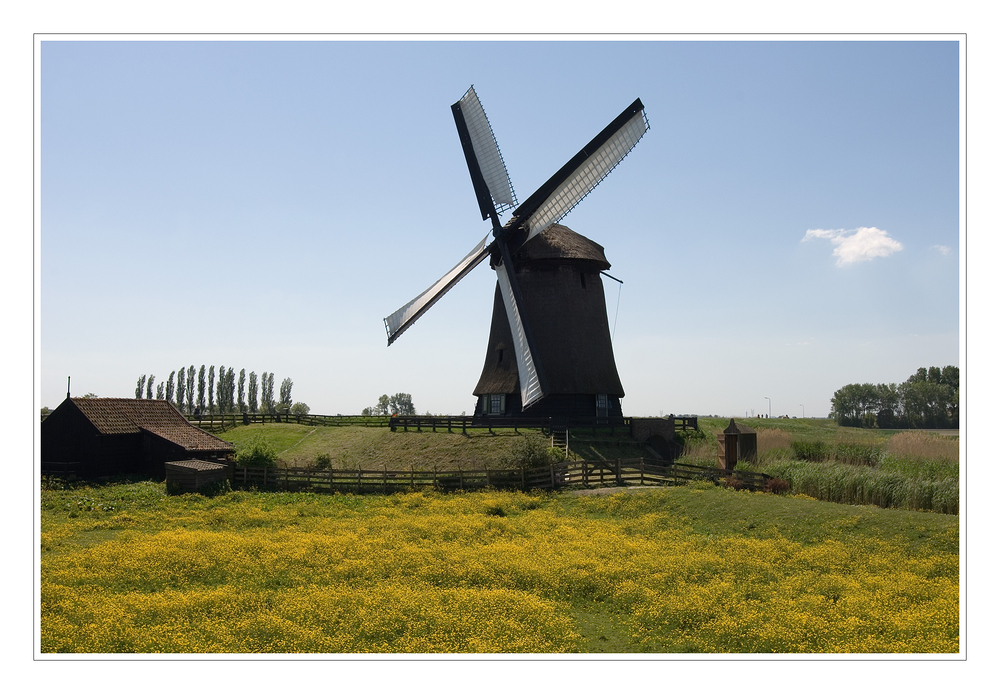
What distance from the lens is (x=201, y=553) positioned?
15.4 meters

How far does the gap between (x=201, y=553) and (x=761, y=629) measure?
11993 millimetres

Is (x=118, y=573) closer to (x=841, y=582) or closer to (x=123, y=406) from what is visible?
(x=841, y=582)

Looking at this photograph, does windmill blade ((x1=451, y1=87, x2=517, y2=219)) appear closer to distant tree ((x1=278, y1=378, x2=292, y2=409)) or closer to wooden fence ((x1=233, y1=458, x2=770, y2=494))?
wooden fence ((x1=233, y1=458, x2=770, y2=494))

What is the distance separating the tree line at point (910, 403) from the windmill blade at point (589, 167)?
30678mm

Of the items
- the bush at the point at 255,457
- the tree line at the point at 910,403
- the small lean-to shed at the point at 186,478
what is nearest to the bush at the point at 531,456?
the bush at the point at 255,457

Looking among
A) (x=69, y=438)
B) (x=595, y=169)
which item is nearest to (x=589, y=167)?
(x=595, y=169)

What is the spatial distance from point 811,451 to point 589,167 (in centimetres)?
1543

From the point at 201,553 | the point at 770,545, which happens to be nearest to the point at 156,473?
the point at 201,553

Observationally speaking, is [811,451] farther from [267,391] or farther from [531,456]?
[267,391]

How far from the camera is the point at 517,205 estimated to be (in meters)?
32.2

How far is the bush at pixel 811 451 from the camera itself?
27.2 m

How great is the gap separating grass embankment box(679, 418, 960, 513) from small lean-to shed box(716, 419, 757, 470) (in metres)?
0.55

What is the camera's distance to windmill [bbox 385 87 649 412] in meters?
29.5
